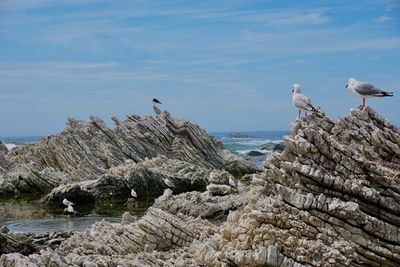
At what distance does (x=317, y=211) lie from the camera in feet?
44.7

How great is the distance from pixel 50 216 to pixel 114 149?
14.9 metres

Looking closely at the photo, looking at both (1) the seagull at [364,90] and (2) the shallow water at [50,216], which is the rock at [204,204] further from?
(1) the seagull at [364,90]

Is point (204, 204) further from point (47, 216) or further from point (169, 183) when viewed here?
point (169, 183)

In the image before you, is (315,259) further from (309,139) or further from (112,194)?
(112,194)

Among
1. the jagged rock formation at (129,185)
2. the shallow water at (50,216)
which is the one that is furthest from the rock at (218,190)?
the jagged rock formation at (129,185)

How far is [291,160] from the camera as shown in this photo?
47.7 feet

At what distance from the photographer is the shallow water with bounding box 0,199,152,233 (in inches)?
1009

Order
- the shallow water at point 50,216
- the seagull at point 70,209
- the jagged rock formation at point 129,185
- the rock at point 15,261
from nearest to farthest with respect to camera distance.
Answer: the rock at point 15,261 → the shallow water at point 50,216 → the seagull at point 70,209 → the jagged rock formation at point 129,185

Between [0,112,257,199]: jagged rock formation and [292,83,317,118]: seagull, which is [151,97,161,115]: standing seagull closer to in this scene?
[0,112,257,199]: jagged rock formation

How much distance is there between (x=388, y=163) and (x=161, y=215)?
5.55m

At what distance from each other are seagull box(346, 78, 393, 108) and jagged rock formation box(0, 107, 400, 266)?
74 cm

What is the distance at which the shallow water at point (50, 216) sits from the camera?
84.1 ft

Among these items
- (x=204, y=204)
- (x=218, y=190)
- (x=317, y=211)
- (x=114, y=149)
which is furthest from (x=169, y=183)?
(x=317, y=211)

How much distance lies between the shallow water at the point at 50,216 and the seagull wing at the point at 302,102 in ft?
36.4
